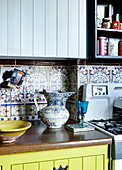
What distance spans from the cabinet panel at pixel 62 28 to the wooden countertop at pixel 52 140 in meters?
0.66

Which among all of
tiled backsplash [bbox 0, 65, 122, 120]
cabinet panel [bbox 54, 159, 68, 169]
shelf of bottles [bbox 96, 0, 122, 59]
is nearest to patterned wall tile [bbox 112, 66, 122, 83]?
tiled backsplash [bbox 0, 65, 122, 120]

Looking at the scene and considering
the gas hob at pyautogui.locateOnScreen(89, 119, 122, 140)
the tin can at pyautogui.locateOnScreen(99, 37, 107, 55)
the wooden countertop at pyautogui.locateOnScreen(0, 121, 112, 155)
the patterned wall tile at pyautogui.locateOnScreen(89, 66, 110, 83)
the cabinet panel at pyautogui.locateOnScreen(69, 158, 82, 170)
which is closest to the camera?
the wooden countertop at pyautogui.locateOnScreen(0, 121, 112, 155)

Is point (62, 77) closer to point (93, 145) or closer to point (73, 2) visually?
point (73, 2)

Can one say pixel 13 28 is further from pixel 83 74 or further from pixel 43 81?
pixel 83 74

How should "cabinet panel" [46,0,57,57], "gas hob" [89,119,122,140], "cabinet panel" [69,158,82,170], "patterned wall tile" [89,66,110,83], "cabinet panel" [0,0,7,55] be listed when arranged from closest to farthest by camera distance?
"cabinet panel" [69,158,82,170], "gas hob" [89,119,122,140], "cabinet panel" [0,0,7,55], "cabinet panel" [46,0,57,57], "patterned wall tile" [89,66,110,83]

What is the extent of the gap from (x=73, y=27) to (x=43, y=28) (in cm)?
26

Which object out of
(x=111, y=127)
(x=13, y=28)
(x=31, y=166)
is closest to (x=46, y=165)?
(x=31, y=166)

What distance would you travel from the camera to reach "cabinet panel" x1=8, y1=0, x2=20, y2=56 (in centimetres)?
181

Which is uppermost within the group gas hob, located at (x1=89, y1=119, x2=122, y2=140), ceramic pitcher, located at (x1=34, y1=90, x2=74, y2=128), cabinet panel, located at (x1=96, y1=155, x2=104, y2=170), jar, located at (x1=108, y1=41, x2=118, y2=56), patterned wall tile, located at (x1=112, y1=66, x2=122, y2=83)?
jar, located at (x1=108, y1=41, x2=118, y2=56)

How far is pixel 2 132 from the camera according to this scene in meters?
1.42

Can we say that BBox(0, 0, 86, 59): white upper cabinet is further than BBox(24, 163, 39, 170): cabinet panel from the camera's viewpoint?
Yes

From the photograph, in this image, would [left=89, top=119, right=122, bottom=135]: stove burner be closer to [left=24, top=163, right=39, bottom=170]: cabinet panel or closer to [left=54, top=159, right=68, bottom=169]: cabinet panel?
[left=54, top=159, right=68, bottom=169]: cabinet panel

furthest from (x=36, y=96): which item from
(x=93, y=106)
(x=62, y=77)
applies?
(x=93, y=106)

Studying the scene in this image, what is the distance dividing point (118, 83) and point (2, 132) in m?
1.30
